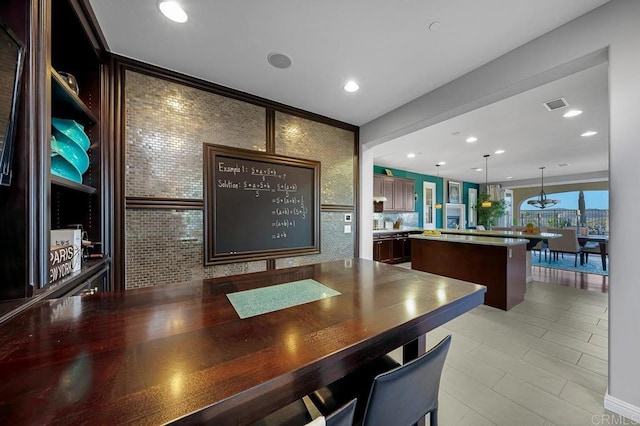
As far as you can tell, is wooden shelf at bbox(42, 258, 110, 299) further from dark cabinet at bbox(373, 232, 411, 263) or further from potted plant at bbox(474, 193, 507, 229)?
potted plant at bbox(474, 193, 507, 229)

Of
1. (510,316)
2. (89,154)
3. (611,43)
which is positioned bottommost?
(510,316)

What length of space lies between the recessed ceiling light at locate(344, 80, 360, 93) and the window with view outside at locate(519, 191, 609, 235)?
1023 centimetres

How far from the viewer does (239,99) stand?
2.57m

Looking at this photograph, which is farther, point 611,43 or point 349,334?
point 611,43

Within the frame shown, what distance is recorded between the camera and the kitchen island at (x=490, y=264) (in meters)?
3.09

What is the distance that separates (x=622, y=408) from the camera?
143 cm

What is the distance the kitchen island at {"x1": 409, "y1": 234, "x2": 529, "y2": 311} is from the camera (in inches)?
122

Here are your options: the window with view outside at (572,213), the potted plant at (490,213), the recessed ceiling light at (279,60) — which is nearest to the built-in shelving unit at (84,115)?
the recessed ceiling light at (279,60)

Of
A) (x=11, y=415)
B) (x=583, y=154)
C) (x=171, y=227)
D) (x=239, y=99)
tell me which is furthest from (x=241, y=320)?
Result: (x=583, y=154)

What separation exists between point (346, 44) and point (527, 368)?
294cm

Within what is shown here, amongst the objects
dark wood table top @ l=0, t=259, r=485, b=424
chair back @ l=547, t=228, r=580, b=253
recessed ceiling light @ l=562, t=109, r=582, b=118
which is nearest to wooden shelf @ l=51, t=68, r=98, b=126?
dark wood table top @ l=0, t=259, r=485, b=424

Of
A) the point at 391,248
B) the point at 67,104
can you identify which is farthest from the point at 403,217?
the point at 67,104

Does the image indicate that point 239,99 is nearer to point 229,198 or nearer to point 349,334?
point 229,198

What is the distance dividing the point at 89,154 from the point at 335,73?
2.13 metres
